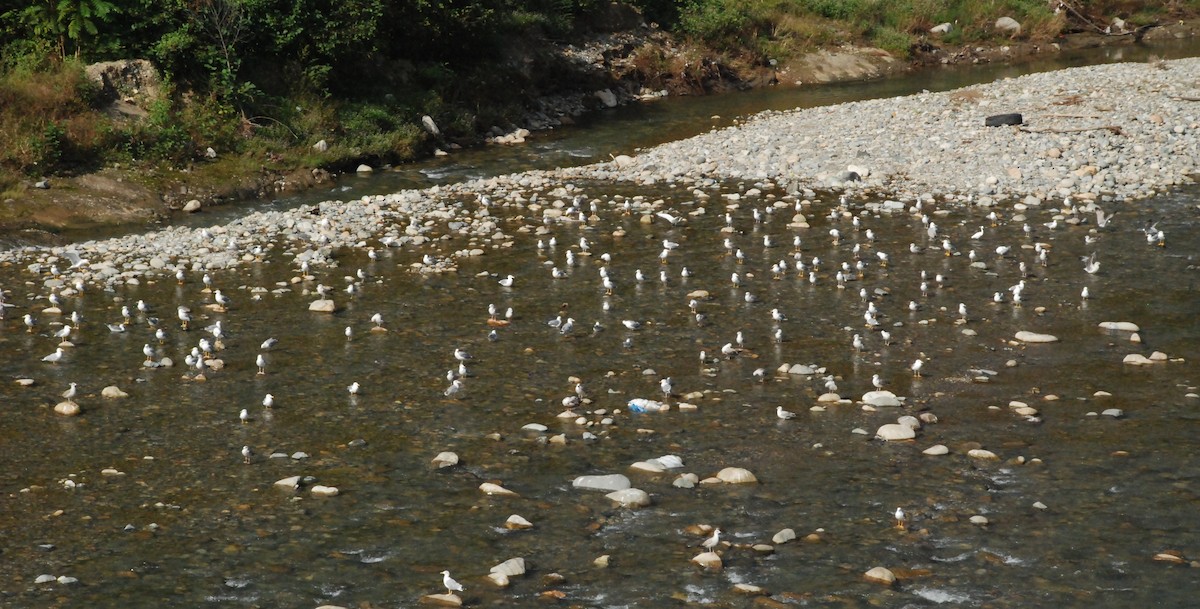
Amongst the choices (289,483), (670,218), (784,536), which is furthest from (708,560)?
(670,218)

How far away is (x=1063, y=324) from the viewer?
15406 mm

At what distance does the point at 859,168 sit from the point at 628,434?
46.1 feet

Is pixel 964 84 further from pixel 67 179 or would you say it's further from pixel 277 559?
pixel 277 559

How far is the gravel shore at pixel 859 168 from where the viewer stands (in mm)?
21438

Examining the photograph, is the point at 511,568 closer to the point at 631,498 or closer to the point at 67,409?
the point at 631,498

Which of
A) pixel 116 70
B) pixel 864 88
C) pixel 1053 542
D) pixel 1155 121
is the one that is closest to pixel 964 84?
pixel 864 88

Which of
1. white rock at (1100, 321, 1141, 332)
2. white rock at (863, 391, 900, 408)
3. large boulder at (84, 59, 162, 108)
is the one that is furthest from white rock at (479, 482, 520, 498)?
large boulder at (84, 59, 162, 108)

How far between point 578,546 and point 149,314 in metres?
9.82

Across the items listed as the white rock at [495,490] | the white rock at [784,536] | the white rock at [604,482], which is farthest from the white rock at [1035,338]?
the white rock at [495,490]

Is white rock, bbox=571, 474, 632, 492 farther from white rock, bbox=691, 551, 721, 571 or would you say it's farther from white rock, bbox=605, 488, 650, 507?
white rock, bbox=691, 551, 721, 571

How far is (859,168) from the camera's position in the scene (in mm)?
25094

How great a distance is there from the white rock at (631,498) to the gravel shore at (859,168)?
10026mm

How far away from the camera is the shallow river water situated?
980 centimetres

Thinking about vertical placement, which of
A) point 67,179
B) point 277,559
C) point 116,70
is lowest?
point 277,559
